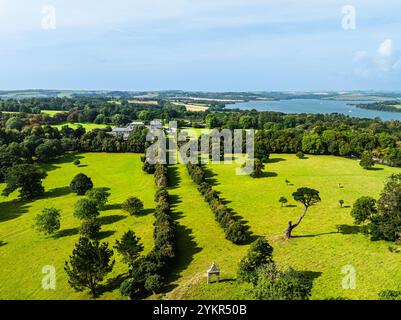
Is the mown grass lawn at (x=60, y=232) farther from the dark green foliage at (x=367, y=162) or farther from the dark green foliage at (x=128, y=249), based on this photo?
the dark green foliage at (x=367, y=162)

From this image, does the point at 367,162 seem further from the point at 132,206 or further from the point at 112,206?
the point at 112,206

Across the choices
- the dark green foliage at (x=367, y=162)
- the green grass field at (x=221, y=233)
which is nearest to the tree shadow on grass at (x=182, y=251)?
the green grass field at (x=221, y=233)

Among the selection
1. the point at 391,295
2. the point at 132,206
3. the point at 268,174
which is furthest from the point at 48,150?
the point at 391,295

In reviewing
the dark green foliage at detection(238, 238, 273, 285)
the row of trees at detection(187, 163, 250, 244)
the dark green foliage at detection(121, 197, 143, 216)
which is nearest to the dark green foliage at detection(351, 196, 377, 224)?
the row of trees at detection(187, 163, 250, 244)

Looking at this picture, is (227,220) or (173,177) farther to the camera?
(173,177)
